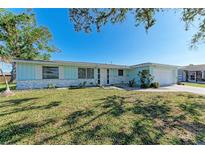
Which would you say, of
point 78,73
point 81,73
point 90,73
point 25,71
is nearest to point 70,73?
point 78,73

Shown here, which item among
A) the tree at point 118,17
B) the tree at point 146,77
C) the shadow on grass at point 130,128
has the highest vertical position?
the tree at point 118,17

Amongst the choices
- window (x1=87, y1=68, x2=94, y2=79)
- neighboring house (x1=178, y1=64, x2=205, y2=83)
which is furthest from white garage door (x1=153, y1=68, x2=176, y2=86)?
neighboring house (x1=178, y1=64, x2=205, y2=83)

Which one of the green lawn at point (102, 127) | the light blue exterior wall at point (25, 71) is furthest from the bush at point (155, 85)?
the light blue exterior wall at point (25, 71)

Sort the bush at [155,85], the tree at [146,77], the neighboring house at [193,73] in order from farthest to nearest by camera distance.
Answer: the neighboring house at [193,73] → the tree at [146,77] → the bush at [155,85]

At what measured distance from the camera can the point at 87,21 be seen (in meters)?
7.23

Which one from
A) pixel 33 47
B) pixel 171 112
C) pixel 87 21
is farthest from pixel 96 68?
pixel 33 47

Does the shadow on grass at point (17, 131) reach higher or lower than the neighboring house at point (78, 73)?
lower

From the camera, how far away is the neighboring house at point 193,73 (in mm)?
24469

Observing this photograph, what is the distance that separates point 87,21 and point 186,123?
21.9 feet

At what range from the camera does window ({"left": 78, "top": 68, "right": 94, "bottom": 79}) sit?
49.1 ft

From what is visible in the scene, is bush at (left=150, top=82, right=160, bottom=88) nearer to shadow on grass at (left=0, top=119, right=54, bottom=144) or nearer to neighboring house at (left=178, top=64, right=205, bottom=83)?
shadow on grass at (left=0, top=119, right=54, bottom=144)

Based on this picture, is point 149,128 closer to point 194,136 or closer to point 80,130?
point 194,136

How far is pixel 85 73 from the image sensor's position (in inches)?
603

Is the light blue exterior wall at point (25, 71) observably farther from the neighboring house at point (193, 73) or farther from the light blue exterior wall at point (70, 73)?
the neighboring house at point (193, 73)
